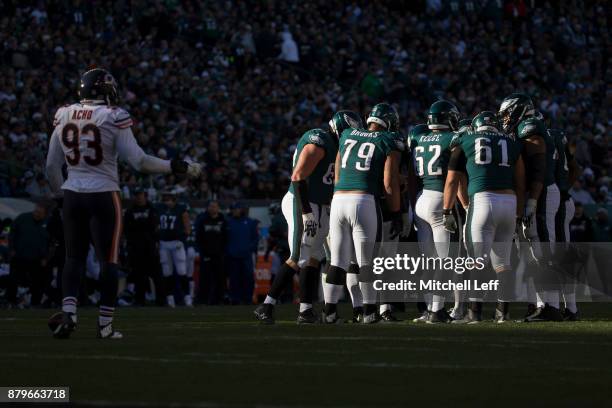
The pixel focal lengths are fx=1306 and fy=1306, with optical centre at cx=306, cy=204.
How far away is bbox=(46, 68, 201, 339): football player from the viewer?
9.81 m

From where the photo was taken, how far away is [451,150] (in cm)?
1240

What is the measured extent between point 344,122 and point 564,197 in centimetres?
252

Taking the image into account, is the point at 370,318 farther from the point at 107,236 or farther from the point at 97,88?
the point at 97,88

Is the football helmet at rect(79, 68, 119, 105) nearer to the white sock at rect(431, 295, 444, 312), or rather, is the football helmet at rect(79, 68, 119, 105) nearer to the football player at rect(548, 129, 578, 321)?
the white sock at rect(431, 295, 444, 312)

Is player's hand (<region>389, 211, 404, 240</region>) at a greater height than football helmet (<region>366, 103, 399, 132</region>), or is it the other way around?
football helmet (<region>366, 103, 399, 132</region>)

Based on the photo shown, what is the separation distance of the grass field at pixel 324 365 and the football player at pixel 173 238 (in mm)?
9036

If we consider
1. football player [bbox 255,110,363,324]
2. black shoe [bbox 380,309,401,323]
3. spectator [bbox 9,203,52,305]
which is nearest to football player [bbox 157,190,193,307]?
spectator [bbox 9,203,52,305]

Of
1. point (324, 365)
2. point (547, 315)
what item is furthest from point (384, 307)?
point (324, 365)

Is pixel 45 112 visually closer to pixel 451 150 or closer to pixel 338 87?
pixel 338 87

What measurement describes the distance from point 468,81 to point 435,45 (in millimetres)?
1646

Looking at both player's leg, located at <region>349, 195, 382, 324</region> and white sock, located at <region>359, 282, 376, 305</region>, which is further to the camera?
white sock, located at <region>359, 282, 376, 305</region>

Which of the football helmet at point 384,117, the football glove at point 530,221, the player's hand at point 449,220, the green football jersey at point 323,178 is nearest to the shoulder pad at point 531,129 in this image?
the football glove at point 530,221

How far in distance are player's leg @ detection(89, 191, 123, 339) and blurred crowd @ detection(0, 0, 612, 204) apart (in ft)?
36.8

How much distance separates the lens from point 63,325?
9.78 m
